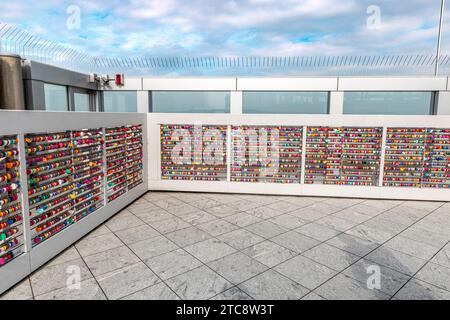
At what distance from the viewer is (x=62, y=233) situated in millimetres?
4352

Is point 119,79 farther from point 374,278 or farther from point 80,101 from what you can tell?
point 374,278

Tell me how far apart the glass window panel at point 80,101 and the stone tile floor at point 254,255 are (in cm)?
520

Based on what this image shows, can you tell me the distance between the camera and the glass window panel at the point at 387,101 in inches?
348

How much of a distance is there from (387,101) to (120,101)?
31.4ft

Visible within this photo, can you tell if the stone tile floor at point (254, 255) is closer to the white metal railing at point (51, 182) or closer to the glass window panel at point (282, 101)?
the white metal railing at point (51, 182)

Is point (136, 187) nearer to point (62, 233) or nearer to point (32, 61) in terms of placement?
point (62, 233)

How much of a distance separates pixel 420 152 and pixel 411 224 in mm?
2722

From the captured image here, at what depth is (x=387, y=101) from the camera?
888 cm

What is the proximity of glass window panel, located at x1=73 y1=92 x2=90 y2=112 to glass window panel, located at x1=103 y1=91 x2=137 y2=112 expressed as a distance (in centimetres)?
63

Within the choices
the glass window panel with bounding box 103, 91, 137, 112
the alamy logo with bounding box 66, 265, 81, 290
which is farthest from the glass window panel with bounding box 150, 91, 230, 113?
the alamy logo with bounding box 66, 265, 81, 290

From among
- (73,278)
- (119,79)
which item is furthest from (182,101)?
(73,278)

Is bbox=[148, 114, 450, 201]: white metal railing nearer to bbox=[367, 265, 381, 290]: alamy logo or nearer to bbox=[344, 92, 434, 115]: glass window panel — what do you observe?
bbox=[344, 92, 434, 115]: glass window panel

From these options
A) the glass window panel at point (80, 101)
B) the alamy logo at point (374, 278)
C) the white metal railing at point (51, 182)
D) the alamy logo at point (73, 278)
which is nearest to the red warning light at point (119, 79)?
the glass window panel at point (80, 101)
